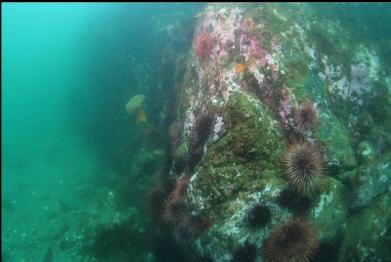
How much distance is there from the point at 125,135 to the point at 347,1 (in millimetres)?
12816

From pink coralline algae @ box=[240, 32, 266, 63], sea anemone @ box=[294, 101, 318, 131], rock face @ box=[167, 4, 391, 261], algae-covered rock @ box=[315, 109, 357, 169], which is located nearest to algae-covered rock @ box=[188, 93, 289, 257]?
rock face @ box=[167, 4, 391, 261]

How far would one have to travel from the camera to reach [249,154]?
8.14m

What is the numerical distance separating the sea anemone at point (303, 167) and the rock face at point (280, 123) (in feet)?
2.32

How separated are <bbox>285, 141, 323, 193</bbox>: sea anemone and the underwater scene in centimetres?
2

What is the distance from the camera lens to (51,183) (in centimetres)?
2252

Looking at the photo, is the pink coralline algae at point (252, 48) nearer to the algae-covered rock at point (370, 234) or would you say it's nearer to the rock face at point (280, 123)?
the rock face at point (280, 123)

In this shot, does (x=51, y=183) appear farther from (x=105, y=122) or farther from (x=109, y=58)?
(x=109, y=58)

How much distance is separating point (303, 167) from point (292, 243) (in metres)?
1.54

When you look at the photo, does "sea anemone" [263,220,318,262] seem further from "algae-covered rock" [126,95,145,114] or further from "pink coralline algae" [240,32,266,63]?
"algae-covered rock" [126,95,145,114]

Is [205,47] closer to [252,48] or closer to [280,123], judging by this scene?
[252,48]

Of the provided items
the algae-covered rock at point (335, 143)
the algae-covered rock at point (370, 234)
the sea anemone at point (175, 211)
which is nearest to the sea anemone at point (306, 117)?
the algae-covered rock at point (335, 143)

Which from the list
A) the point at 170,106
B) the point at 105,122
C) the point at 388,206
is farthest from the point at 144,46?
the point at 388,206

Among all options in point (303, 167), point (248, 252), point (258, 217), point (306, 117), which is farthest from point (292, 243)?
point (306, 117)

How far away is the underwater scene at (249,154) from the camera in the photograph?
7.63 m
